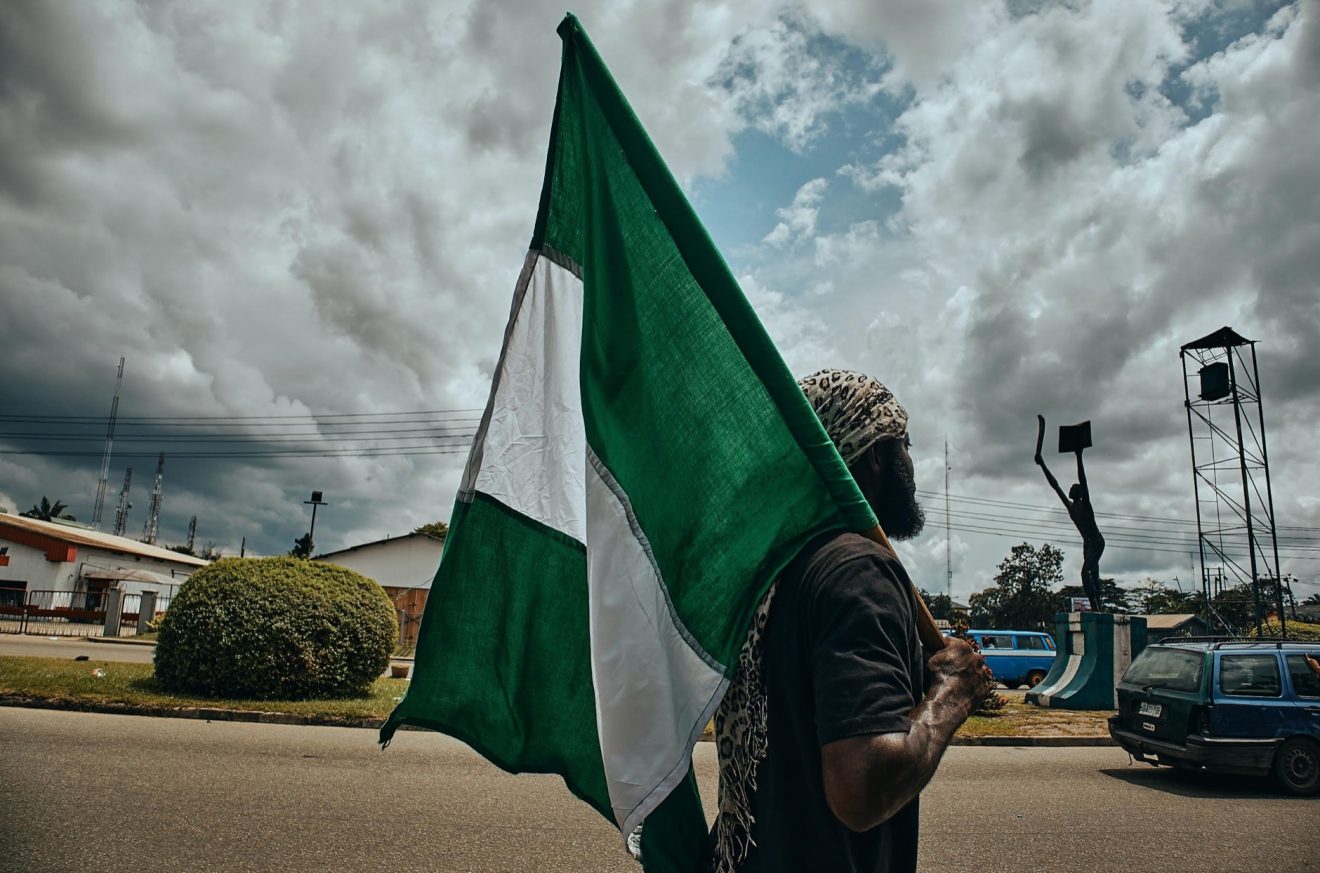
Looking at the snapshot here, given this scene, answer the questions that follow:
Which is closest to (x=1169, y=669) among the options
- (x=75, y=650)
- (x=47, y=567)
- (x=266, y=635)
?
(x=266, y=635)

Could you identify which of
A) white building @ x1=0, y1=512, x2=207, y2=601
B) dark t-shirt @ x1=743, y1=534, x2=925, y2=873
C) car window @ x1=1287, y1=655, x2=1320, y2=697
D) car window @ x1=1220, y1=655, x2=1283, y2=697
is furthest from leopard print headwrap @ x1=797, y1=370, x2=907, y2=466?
white building @ x1=0, y1=512, x2=207, y2=601

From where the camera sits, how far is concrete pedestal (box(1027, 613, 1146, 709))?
58.1 ft

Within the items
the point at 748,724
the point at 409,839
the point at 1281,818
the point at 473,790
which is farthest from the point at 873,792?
the point at 1281,818

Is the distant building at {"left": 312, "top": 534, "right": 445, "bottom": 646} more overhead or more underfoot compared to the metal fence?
more overhead

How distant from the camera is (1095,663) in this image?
18.0 meters

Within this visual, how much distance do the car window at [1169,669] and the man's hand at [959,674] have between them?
10.0m

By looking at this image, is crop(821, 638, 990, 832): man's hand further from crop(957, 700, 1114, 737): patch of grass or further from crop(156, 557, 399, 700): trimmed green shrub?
crop(156, 557, 399, 700): trimmed green shrub

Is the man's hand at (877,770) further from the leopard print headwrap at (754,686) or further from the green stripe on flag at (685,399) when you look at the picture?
the green stripe on flag at (685,399)

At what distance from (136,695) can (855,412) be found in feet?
41.2

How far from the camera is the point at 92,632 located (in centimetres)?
3338

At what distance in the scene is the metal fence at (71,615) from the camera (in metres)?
31.2

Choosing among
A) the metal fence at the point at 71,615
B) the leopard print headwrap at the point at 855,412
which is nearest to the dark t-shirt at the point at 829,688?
the leopard print headwrap at the point at 855,412

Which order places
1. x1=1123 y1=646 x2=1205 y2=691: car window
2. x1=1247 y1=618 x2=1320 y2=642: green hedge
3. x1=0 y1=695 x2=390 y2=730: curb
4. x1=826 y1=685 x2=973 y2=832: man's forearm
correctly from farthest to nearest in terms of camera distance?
x1=1247 y1=618 x2=1320 y2=642: green hedge → x1=0 y1=695 x2=390 y2=730: curb → x1=1123 y1=646 x2=1205 y2=691: car window → x1=826 y1=685 x2=973 y2=832: man's forearm

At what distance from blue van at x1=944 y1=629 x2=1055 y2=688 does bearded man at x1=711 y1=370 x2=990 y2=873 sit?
83.3 feet
